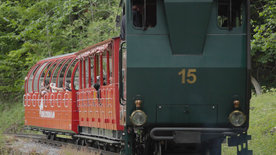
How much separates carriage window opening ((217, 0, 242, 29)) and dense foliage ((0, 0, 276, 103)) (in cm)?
1420

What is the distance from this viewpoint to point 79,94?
1709 centimetres

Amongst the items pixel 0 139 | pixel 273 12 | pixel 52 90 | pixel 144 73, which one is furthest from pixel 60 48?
pixel 144 73

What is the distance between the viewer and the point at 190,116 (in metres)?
9.44

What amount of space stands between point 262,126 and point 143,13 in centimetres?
813

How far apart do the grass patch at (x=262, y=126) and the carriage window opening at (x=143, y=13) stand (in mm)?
5280

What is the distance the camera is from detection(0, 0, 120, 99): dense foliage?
25391 mm

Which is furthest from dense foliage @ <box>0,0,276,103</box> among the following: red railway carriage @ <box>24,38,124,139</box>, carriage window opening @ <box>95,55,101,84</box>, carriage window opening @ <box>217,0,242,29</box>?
carriage window opening @ <box>217,0,242,29</box>

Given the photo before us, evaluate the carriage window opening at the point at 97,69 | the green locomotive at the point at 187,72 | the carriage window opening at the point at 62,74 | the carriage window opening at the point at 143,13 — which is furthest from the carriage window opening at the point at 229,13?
the carriage window opening at the point at 62,74

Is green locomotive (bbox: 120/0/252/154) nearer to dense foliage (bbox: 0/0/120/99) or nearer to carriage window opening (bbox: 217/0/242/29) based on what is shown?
carriage window opening (bbox: 217/0/242/29)

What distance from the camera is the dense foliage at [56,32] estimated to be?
2544cm

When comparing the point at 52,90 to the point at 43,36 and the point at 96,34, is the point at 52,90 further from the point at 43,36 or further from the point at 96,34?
the point at 43,36

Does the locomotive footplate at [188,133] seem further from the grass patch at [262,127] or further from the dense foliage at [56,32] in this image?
the dense foliage at [56,32]

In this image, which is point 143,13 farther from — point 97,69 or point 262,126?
point 262,126

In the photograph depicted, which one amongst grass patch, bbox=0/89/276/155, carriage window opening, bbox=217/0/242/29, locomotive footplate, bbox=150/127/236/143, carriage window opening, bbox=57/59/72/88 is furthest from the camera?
carriage window opening, bbox=57/59/72/88
